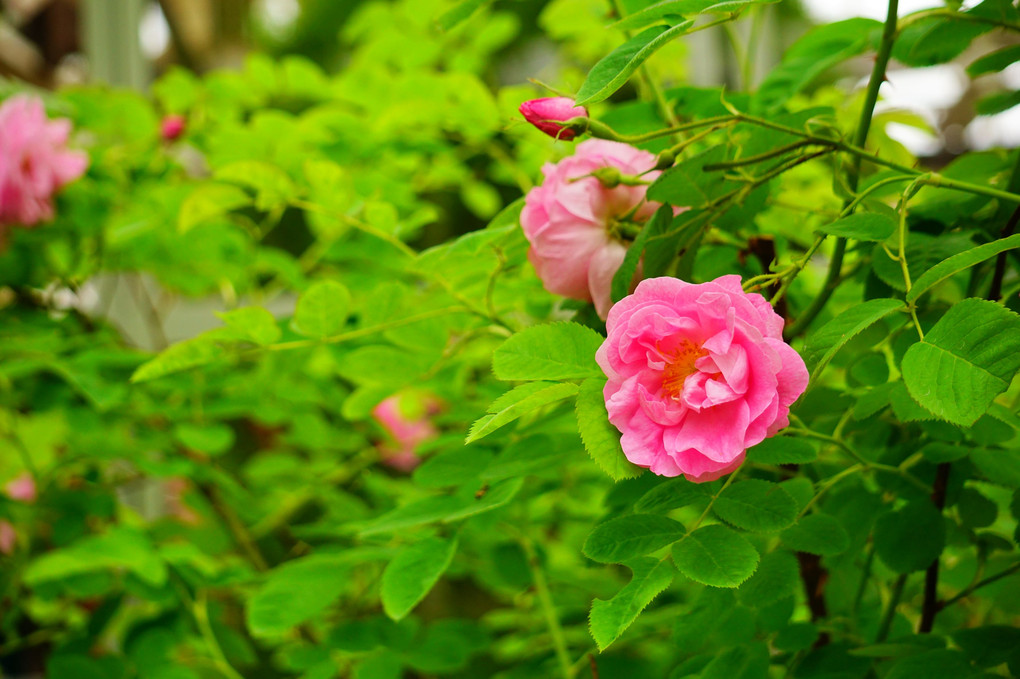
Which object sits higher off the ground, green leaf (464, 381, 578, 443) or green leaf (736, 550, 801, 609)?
green leaf (464, 381, 578, 443)

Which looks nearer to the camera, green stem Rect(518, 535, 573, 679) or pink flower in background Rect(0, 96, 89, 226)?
green stem Rect(518, 535, 573, 679)

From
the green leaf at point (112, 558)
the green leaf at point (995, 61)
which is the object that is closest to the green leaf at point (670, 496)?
the green leaf at point (995, 61)

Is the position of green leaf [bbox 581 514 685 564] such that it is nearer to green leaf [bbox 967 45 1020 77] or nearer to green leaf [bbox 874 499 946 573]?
green leaf [bbox 874 499 946 573]

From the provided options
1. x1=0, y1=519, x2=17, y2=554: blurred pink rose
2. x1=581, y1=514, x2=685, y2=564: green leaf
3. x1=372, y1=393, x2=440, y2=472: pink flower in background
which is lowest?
x1=372, y1=393, x2=440, y2=472: pink flower in background

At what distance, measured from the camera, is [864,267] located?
1.49ft

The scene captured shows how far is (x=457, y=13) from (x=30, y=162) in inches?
21.6

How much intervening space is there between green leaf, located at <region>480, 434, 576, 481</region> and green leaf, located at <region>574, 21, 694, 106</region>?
204mm

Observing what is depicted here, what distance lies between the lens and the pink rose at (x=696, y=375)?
0.94 feet

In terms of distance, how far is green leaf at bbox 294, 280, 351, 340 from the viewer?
0.50m

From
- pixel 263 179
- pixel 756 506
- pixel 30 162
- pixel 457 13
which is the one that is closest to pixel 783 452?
pixel 756 506

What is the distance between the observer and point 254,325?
50 centimetres

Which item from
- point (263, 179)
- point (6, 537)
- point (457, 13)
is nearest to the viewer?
→ point (457, 13)

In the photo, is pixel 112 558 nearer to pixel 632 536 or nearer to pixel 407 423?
pixel 632 536

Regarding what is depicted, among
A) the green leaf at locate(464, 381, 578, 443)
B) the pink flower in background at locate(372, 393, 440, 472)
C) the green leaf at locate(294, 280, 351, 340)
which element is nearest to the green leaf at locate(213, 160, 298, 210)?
the green leaf at locate(294, 280, 351, 340)
